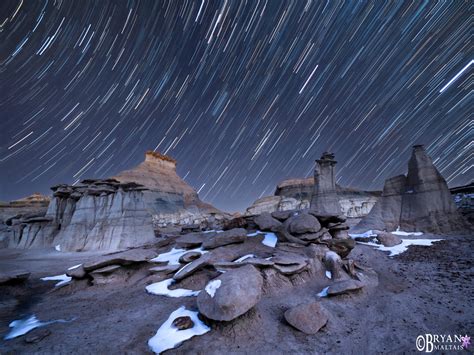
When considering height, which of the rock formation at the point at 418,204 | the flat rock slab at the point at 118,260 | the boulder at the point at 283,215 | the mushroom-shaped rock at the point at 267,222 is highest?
the rock formation at the point at 418,204

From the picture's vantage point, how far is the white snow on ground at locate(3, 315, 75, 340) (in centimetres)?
522

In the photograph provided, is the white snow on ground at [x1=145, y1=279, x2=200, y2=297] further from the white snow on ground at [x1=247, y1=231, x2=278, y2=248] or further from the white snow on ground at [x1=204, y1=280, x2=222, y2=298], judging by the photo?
the white snow on ground at [x1=247, y1=231, x2=278, y2=248]

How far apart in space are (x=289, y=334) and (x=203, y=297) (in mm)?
2343

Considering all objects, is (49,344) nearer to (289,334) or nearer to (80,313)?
(80,313)

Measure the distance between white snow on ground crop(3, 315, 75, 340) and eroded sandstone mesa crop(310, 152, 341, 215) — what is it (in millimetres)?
28137

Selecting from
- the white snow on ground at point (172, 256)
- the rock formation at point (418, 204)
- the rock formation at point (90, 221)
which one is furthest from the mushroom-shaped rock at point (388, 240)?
the rock formation at point (90, 221)

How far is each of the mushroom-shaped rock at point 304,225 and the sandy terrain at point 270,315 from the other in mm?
2841

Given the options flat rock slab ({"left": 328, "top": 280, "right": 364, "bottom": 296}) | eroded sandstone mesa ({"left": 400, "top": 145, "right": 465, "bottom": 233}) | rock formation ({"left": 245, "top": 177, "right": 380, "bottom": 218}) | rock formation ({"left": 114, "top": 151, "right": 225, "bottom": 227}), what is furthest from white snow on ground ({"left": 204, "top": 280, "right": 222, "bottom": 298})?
rock formation ({"left": 114, "top": 151, "right": 225, "bottom": 227})

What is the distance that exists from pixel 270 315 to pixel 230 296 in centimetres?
155

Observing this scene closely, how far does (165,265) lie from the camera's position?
985cm

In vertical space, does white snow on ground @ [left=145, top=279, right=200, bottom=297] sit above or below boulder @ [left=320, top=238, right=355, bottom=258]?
below

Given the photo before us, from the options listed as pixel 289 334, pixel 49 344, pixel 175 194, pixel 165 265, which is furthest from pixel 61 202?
pixel 175 194

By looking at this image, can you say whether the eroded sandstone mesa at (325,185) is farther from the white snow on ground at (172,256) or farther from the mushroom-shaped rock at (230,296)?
the mushroom-shaped rock at (230,296)

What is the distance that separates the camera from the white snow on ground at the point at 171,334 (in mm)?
4605
